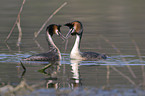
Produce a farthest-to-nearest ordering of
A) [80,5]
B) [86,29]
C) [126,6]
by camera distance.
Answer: [80,5] < [126,6] < [86,29]

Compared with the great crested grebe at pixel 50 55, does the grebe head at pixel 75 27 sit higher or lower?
higher

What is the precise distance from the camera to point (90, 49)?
15.4m

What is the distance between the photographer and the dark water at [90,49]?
9711 mm

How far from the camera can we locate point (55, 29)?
13.6 m

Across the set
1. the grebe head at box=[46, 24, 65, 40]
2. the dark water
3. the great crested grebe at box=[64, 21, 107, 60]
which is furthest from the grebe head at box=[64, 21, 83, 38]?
the dark water

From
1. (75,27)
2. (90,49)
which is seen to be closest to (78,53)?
(75,27)

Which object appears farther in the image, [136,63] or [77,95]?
[136,63]

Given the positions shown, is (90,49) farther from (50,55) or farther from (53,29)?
(50,55)

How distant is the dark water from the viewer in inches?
382

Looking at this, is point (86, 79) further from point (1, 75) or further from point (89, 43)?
point (89, 43)

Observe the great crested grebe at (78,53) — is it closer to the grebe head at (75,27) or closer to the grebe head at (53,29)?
the grebe head at (75,27)

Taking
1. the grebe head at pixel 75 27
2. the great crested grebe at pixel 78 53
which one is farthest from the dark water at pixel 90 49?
the grebe head at pixel 75 27

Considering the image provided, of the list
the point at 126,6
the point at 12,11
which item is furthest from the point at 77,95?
the point at 126,6

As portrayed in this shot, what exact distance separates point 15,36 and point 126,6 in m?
15.2
